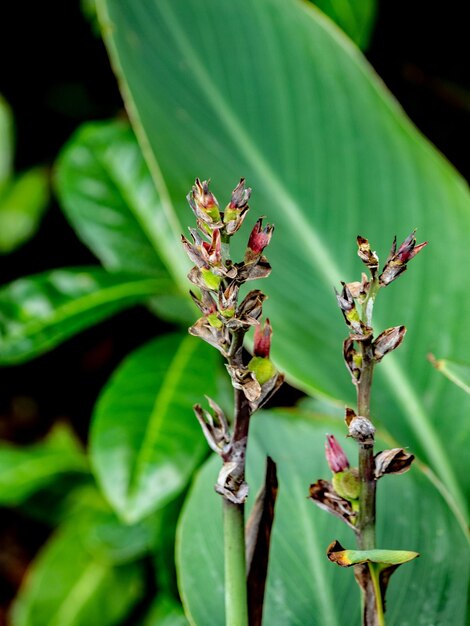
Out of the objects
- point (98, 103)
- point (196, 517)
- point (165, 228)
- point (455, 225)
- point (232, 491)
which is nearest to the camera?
point (232, 491)

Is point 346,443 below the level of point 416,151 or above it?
below

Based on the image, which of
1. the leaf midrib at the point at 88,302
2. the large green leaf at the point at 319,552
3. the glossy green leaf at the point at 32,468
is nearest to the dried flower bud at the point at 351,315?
the large green leaf at the point at 319,552

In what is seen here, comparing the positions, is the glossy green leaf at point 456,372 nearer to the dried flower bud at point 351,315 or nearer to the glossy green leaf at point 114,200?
the dried flower bud at point 351,315

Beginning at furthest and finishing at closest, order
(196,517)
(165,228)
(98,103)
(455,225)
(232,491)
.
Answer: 1. (98,103)
2. (165,228)
3. (455,225)
4. (196,517)
5. (232,491)

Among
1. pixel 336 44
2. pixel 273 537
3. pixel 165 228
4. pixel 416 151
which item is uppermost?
pixel 336 44

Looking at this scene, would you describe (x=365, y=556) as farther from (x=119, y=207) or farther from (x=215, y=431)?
(x=119, y=207)

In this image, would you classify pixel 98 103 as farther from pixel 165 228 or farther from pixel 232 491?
pixel 232 491

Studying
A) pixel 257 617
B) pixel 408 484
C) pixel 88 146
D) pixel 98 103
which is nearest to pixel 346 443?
pixel 408 484
